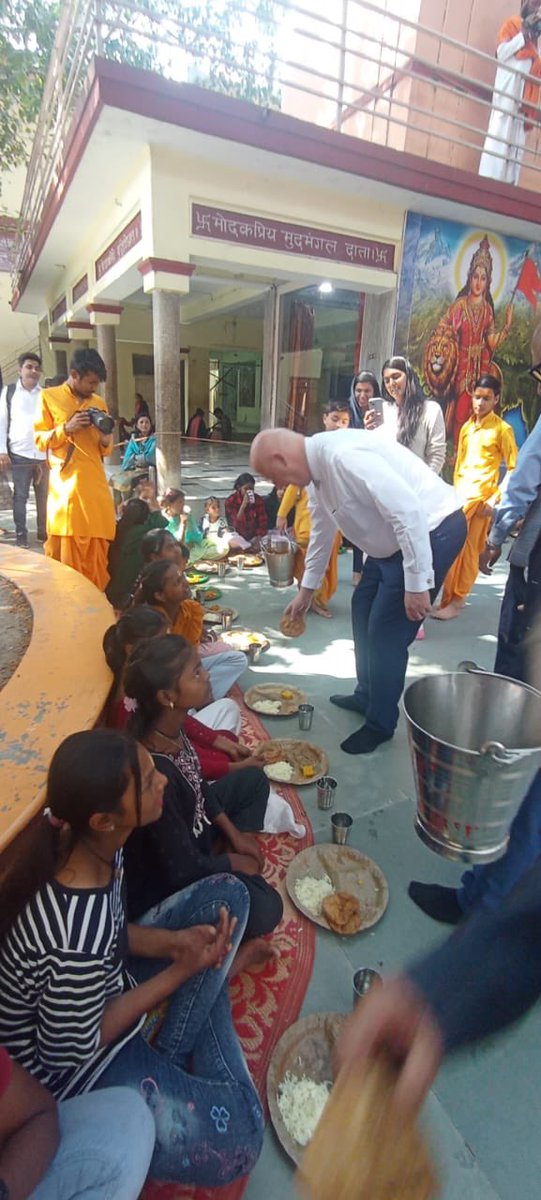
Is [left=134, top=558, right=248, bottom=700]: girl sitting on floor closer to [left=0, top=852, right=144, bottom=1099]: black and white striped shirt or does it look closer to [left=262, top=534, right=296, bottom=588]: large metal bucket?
[left=262, top=534, right=296, bottom=588]: large metal bucket

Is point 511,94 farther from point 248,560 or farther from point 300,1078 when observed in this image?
point 300,1078

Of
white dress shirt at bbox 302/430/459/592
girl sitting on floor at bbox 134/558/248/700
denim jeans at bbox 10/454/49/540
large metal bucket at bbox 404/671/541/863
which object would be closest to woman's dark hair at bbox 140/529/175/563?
girl sitting on floor at bbox 134/558/248/700

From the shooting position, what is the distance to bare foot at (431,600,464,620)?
440 centimetres

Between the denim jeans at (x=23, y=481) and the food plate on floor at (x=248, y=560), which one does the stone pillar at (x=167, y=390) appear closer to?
the denim jeans at (x=23, y=481)

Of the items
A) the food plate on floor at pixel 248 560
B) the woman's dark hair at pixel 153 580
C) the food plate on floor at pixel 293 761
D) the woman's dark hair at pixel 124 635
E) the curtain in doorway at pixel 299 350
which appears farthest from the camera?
the curtain in doorway at pixel 299 350

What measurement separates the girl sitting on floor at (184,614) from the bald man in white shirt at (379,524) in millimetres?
508

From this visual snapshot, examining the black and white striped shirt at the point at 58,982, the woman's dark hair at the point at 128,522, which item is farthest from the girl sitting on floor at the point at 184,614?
the black and white striped shirt at the point at 58,982

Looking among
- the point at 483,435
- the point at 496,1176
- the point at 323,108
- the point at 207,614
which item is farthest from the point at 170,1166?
the point at 323,108

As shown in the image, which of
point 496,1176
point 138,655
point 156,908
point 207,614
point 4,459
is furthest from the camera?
point 4,459

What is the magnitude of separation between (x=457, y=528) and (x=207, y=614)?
2078mm

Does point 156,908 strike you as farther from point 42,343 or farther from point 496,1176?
point 42,343

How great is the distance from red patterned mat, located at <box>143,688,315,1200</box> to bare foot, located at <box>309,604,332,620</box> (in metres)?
2.50

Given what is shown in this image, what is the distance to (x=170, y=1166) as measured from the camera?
1109mm

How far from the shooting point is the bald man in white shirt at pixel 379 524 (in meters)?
2.14
